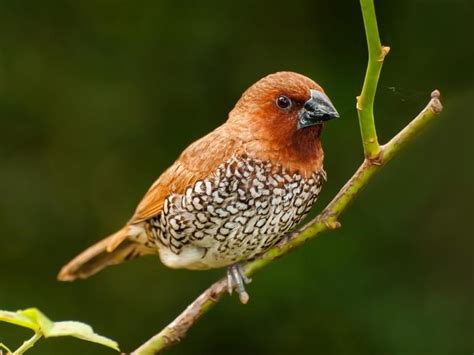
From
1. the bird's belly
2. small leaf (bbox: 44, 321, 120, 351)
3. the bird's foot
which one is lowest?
the bird's foot

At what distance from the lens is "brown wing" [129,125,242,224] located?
3238 millimetres

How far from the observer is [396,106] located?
494 centimetres

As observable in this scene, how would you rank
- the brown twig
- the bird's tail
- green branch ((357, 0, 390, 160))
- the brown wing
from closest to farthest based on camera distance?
green branch ((357, 0, 390, 160)), the brown twig, the brown wing, the bird's tail

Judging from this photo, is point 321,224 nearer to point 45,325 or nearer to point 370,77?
point 370,77

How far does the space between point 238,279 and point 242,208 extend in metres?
0.25

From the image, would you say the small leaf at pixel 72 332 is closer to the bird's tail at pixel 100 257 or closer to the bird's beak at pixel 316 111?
the bird's beak at pixel 316 111

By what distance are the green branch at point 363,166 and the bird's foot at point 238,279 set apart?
4.9 inches

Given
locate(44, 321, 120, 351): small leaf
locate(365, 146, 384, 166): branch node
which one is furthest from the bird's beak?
locate(44, 321, 120, 351): small leaf

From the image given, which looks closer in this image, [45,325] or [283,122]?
[45,325]

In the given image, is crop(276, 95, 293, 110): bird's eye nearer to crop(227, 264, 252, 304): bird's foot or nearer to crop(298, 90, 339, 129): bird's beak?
crop(298, 90, 339, 129): bird's beak

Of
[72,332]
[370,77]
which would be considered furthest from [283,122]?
[72,332]

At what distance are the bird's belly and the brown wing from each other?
0.15 ft

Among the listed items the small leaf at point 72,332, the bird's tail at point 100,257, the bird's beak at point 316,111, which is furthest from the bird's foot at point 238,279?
the small leaf at point 72,332

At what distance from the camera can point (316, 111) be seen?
9.77 feet
